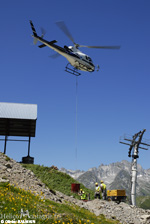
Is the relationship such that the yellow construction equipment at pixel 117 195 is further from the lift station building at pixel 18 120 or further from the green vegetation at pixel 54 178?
the lift station building at pixel 18 120

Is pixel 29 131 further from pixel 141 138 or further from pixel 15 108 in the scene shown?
pixel 141 138

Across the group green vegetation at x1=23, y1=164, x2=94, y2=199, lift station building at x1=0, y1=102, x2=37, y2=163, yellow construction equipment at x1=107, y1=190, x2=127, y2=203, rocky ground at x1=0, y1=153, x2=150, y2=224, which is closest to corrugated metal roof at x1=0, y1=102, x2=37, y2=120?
lift station building at x1=0, y1=102, x2=37, y2=163

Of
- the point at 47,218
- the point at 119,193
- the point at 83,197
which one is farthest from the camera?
the point at 119,193

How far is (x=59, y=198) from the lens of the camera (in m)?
24.0


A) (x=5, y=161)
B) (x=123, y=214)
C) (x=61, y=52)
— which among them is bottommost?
(x=123, y=214)

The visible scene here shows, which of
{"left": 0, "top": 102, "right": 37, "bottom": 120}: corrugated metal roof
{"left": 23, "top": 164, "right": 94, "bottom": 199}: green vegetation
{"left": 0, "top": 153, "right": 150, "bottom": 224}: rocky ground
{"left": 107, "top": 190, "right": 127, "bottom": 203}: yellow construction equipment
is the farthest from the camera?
{"left": 0, "top": 102, "right": 37, "bottom": 120}: corrugated metal roof

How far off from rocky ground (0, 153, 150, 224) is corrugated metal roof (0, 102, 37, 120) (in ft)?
56.8

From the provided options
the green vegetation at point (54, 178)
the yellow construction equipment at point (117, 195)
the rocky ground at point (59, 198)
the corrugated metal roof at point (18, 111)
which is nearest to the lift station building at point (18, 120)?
the corrugated metal roof at point (18, 111)

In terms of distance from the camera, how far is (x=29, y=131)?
48781 mm

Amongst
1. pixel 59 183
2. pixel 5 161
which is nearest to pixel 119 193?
pixel 59 183

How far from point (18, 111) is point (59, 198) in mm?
26049

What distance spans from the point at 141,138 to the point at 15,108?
21.2 metres

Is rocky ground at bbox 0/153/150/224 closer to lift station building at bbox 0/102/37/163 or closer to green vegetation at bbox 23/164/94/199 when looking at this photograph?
green vegetation at bbox 23/164/94/199

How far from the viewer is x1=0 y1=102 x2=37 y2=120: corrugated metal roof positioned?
46156 millimetres
